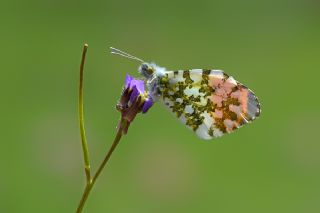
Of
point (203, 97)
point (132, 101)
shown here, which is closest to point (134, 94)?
point (132, 101)

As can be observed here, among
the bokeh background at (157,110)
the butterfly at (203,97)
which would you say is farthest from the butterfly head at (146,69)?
the bokeh background at (157,110)

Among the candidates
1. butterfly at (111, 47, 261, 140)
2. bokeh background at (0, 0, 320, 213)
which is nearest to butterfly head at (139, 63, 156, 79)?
butterfly at (111, 47, 261, 140)

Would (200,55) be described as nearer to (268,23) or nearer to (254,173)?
(268,23)

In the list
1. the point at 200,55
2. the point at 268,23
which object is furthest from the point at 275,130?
the point at 268,23

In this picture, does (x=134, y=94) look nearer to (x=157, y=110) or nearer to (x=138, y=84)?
(x=138, y=84)

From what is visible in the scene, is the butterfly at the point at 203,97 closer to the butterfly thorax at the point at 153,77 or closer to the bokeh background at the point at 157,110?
the butterfly thorax at the point at 153,77

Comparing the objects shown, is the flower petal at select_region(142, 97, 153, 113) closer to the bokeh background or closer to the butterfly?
the butterfly
